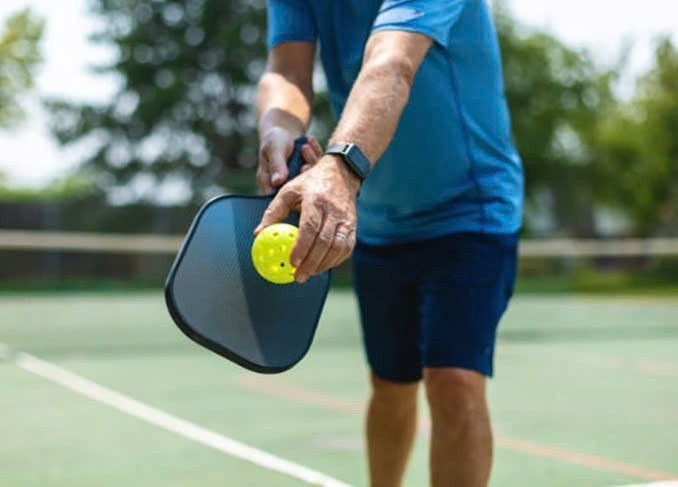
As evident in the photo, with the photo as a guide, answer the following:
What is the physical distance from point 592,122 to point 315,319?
106 feet

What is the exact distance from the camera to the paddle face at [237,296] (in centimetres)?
228

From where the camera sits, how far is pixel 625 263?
32531 mm

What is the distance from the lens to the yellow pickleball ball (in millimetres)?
2135

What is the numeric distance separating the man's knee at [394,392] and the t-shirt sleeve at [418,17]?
1356 millimetres

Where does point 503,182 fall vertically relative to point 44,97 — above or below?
above

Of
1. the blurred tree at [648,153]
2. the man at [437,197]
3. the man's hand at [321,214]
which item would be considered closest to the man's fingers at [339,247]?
the man's hand at [321,214]

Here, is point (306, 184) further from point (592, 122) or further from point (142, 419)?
point (592, 122)

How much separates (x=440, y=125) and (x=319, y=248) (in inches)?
46.4

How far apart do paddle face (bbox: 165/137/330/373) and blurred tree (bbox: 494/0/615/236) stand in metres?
29.6

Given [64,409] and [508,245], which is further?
[64,409]

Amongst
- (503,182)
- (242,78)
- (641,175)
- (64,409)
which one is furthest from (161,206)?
(503,182)

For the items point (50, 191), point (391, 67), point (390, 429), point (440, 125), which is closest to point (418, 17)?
point (391, 67)

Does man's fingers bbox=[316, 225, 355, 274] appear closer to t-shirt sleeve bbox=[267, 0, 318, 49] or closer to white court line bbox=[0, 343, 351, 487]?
t-shirt sleeve bbox=[267, 0, 318, 49]

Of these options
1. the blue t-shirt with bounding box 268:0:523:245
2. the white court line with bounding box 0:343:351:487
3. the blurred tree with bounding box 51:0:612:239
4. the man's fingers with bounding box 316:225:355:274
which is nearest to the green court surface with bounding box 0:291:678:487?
the white court line with bounding box 0:343:351:487
